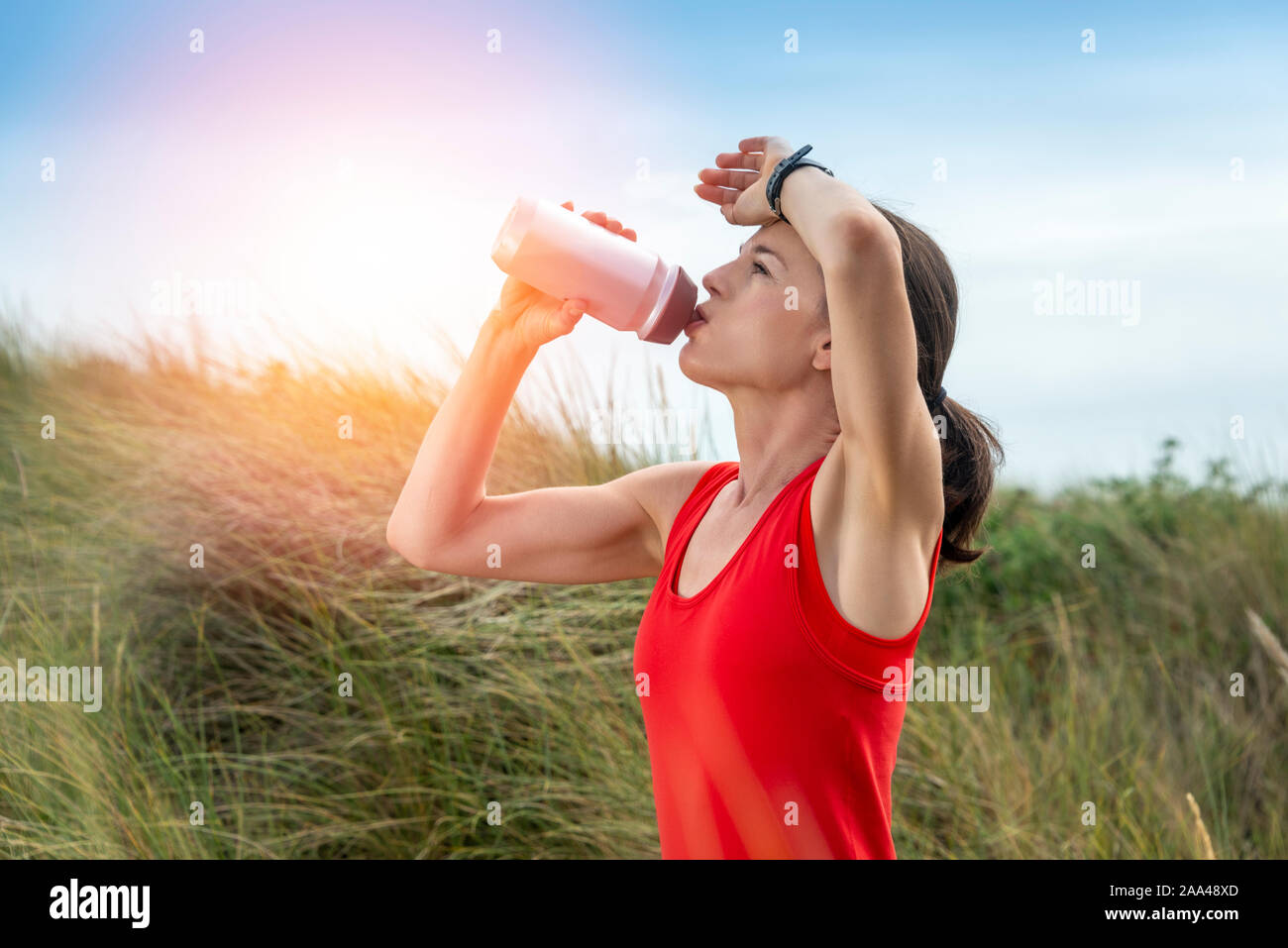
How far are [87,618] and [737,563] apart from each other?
3.31 meters

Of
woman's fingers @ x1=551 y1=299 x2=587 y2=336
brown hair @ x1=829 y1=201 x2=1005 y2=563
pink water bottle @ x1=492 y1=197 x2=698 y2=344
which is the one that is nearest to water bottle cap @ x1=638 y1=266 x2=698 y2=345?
pink water bottle @ x1=492 y1=197 x2=698 y2=344

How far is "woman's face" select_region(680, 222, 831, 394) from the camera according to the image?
6.25ft

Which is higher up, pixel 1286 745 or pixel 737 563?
pixel 737 563

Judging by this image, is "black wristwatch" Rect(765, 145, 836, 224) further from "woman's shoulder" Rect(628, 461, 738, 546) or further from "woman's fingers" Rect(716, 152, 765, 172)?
"woman's shoulder" Rect(628, 461, 738, 546)

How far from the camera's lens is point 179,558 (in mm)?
4234

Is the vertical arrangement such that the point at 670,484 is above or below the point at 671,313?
below

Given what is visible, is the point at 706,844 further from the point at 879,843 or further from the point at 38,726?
the point at 38,726

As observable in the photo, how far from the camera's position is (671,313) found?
2043 millimetres

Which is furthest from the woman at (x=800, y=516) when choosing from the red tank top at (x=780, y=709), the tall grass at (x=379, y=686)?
the tall grass at (x=379, y=686)

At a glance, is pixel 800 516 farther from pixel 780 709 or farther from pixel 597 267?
pixel 597 267

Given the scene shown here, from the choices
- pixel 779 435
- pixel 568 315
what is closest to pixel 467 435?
pixel 568 315

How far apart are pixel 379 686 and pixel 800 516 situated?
250 centimetres
